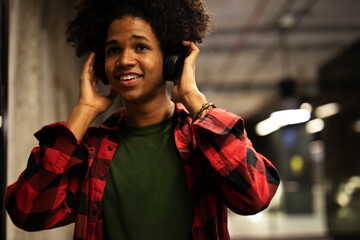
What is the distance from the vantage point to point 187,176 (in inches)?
45.8

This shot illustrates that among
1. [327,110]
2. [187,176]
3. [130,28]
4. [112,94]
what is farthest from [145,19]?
[327,110]

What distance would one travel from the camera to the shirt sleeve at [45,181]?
1102 mm

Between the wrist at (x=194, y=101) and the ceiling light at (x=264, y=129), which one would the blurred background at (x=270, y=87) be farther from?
the wrist at (x=194, y=101)

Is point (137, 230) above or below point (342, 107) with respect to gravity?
below

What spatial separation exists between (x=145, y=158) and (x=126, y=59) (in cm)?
32

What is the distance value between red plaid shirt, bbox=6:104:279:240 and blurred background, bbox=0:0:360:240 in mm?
285

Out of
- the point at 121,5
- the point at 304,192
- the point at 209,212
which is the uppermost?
the point at 121,5

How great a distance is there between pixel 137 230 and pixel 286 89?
169 inches

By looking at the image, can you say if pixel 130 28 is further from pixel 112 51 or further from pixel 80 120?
pixel 80 120

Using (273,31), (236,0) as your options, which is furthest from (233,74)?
(236,0)

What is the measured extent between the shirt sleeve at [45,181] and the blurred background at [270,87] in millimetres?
255

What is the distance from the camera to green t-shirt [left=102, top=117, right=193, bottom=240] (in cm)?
115

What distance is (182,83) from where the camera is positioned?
1185mm

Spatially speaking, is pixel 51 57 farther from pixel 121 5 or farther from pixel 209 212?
pixel 209 212
